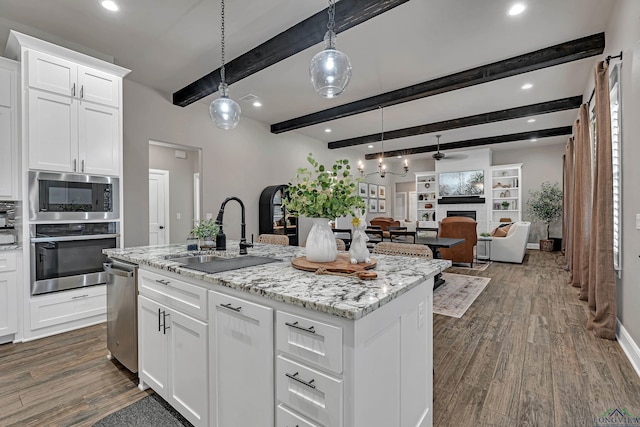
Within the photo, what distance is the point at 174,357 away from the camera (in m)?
1.82

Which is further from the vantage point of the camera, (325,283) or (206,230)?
(206,230)

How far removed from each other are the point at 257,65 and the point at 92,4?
5.10ft

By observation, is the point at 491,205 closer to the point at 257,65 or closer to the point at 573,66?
the point at 573,66

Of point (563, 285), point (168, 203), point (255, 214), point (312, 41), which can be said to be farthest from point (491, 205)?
point (168, 203)

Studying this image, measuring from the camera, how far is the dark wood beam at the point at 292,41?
2.56 m

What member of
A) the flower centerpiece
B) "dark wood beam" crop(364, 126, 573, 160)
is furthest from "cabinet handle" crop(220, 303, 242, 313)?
"dark wood beam" crop(364, 126, 573, 160)

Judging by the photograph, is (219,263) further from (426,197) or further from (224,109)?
(426,197)

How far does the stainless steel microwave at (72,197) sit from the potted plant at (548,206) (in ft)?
32.9

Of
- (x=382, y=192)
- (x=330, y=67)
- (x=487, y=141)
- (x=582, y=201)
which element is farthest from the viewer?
(x=382, y=192)

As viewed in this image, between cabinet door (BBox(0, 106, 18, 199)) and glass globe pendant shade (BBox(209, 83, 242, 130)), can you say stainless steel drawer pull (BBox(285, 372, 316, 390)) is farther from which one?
cabinet door (BBox(0, 106, 18, 199))

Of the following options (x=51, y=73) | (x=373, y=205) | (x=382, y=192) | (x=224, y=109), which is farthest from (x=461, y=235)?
(x=51, y=73)

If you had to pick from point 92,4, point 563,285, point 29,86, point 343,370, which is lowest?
point 563,285

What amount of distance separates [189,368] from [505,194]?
10.1 meters

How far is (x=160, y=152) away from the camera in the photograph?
6.30 m
